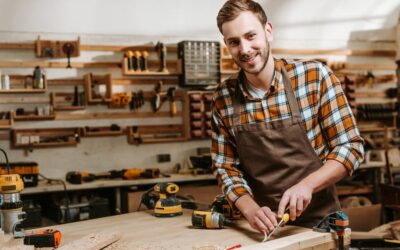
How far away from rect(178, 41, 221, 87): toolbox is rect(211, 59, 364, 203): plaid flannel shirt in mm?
3221

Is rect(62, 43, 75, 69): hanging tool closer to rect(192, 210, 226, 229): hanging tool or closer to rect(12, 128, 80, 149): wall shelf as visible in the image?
rect(12, 128, 80, 149): wall shelf

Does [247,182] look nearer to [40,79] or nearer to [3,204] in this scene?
[3,204]

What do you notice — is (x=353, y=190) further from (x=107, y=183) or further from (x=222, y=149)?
(x=222, y=149)

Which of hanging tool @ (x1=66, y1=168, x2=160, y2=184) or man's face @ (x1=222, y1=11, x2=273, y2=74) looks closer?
man's face @ (x1=222, y1=11, x2=273, y2=74)

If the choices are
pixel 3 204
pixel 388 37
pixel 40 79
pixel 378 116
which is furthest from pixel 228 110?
pixel 388 37

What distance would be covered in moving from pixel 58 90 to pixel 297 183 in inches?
141

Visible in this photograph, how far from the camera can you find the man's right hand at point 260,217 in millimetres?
1810

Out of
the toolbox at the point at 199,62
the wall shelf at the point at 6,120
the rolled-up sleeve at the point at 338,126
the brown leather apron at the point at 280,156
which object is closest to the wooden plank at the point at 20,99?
the wall shelf at the point at 6,120

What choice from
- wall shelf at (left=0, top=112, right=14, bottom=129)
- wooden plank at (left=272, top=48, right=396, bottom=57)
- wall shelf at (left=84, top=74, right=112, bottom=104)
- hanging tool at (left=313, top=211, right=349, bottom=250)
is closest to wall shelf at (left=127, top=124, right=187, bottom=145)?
wall shelf at (left=84, top=74, right=112, bottom=104)

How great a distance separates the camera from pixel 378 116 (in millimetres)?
6391

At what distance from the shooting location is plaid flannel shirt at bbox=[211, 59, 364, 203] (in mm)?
1990

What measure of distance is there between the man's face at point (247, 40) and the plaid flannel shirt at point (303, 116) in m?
0.16

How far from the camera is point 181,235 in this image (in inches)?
76.7

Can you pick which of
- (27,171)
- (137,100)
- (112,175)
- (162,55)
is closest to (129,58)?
(162,55)
